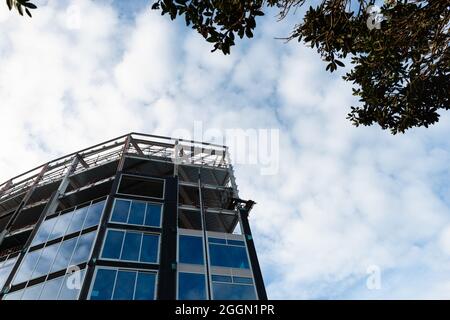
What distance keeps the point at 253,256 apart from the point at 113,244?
1025 centimetres

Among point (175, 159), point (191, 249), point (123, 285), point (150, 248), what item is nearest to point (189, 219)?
point (191, 249)

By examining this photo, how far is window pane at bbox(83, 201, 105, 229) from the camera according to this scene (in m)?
26.5

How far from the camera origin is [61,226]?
2781 centimetres

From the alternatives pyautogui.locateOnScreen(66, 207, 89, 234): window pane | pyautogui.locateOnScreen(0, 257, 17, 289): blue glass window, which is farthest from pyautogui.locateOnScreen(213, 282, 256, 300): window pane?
pyautogui.locateOnScreen(0, 257, 17, 289): blue glass window

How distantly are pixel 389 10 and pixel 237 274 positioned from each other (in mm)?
19451

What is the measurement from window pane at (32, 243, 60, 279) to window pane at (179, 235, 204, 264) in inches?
355

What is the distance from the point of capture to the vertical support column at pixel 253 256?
23938mm

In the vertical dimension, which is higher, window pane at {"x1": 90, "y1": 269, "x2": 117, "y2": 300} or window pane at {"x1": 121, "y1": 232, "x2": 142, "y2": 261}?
window pane at {"x1": 121, "y1": 232, "x2": 142, "y2": 261}

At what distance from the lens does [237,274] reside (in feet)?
81.0

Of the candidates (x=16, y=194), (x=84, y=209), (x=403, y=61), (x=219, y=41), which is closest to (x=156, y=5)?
(x=219, y=41)

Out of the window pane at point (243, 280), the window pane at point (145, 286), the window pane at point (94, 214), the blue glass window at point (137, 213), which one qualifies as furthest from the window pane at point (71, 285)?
the window pane at point (243, 280)

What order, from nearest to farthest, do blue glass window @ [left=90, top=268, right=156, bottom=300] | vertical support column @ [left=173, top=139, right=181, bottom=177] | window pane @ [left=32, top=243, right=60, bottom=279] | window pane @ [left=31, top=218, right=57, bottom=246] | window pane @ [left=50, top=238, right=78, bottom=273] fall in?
blue glass window @ [left=90, top=268, right=156, bottom=300], window pane @ [left=50, top=238, right=78, bottom=273], window pane @ [left=32, top=243, right=60, bottom=279], window pane @ [left=31, top=218, right=57, bottom=246], vertical support column @ [left=173, top=139, right=181, bottom=177]

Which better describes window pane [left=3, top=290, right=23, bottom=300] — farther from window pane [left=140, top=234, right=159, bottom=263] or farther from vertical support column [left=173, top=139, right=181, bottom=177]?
vertical support column [left=173, top=139, right=181, bottom=177]

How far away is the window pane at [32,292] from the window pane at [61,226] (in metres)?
4.73
